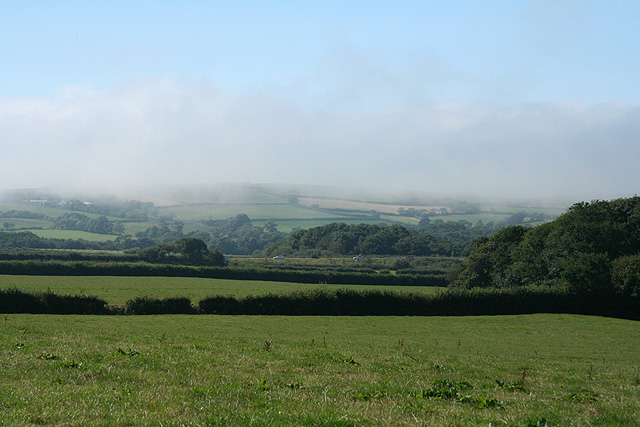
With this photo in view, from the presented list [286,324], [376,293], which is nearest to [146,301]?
[286,324]

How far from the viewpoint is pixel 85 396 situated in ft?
31.7

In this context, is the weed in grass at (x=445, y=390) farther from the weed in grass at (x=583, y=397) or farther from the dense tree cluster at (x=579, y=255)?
the dense tree cluster at (x=579, y=255)

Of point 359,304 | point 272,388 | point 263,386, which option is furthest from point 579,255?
point 263,386

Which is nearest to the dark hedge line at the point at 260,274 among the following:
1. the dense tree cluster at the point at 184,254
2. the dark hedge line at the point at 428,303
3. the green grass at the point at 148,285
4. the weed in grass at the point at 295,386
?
the green grass at the point at 148,285

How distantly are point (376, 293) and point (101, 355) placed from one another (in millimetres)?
43581

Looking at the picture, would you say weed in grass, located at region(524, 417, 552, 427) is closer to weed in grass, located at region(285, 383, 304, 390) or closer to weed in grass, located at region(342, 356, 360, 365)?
weed in grass, located at region(285, 383, 304, 390)

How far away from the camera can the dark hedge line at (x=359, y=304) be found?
152 feet

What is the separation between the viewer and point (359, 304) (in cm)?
5512

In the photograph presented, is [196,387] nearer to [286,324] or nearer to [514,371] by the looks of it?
[514,371]

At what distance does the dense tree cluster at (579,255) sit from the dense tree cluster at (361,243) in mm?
92765

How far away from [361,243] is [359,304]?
129 metres

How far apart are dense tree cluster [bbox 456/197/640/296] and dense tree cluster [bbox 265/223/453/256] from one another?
304ft

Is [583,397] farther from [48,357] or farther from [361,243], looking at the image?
[361,243]

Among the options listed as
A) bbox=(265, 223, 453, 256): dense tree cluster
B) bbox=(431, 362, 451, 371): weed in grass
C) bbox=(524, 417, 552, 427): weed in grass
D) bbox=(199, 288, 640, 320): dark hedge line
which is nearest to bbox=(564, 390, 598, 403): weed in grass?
bbox=(524, 417, 552, 427): weed in grass
